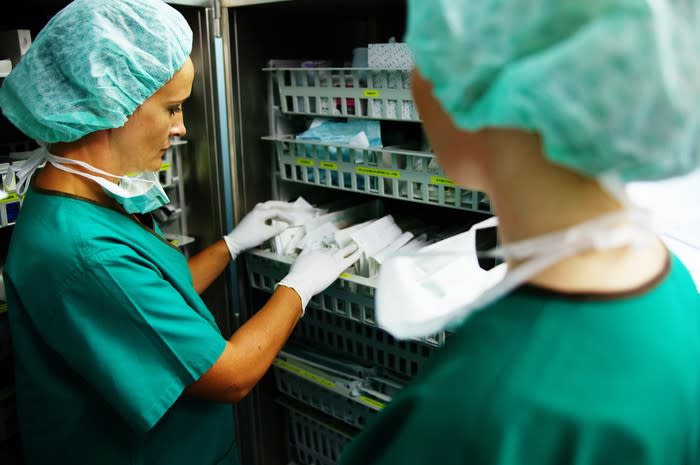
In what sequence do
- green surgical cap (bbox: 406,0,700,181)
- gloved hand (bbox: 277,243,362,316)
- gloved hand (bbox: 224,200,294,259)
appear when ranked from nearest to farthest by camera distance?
green surgical cap (bbox: 406,0,700,181), gloved hand (bbox: 277,243,362,316), gloved hand (bbox: 224,200,294,259)

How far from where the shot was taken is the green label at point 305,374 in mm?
1542

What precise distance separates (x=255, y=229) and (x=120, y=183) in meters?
0.36

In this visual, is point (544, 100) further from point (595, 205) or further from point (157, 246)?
point (157, 246)

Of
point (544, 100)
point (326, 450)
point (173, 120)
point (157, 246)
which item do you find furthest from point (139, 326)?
point (326, 450)

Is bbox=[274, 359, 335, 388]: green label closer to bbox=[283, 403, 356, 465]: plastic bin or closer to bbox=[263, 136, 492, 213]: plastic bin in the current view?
bbox=[283, 403, 356, 465]: plastic bin

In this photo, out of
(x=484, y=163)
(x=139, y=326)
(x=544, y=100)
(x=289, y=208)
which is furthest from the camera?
(x=289, y=208)

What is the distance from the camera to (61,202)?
1017 mm

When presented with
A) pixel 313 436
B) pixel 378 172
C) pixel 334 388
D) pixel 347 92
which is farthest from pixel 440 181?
pixel 313 436

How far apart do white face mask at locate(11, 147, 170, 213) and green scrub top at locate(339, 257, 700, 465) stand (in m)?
0.76

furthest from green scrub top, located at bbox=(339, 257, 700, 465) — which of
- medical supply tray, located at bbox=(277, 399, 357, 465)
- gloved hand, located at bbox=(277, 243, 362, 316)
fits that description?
medical supply tray, located at bbox=(277, 399, 357, 465)

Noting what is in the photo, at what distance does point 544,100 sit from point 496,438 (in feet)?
1.00

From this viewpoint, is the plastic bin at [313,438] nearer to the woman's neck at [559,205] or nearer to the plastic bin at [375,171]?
the plastic bin at [375,171]

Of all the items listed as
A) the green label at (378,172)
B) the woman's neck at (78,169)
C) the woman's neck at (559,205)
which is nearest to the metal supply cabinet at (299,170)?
the green label at (378,172)

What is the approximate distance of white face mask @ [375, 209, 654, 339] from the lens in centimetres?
51
